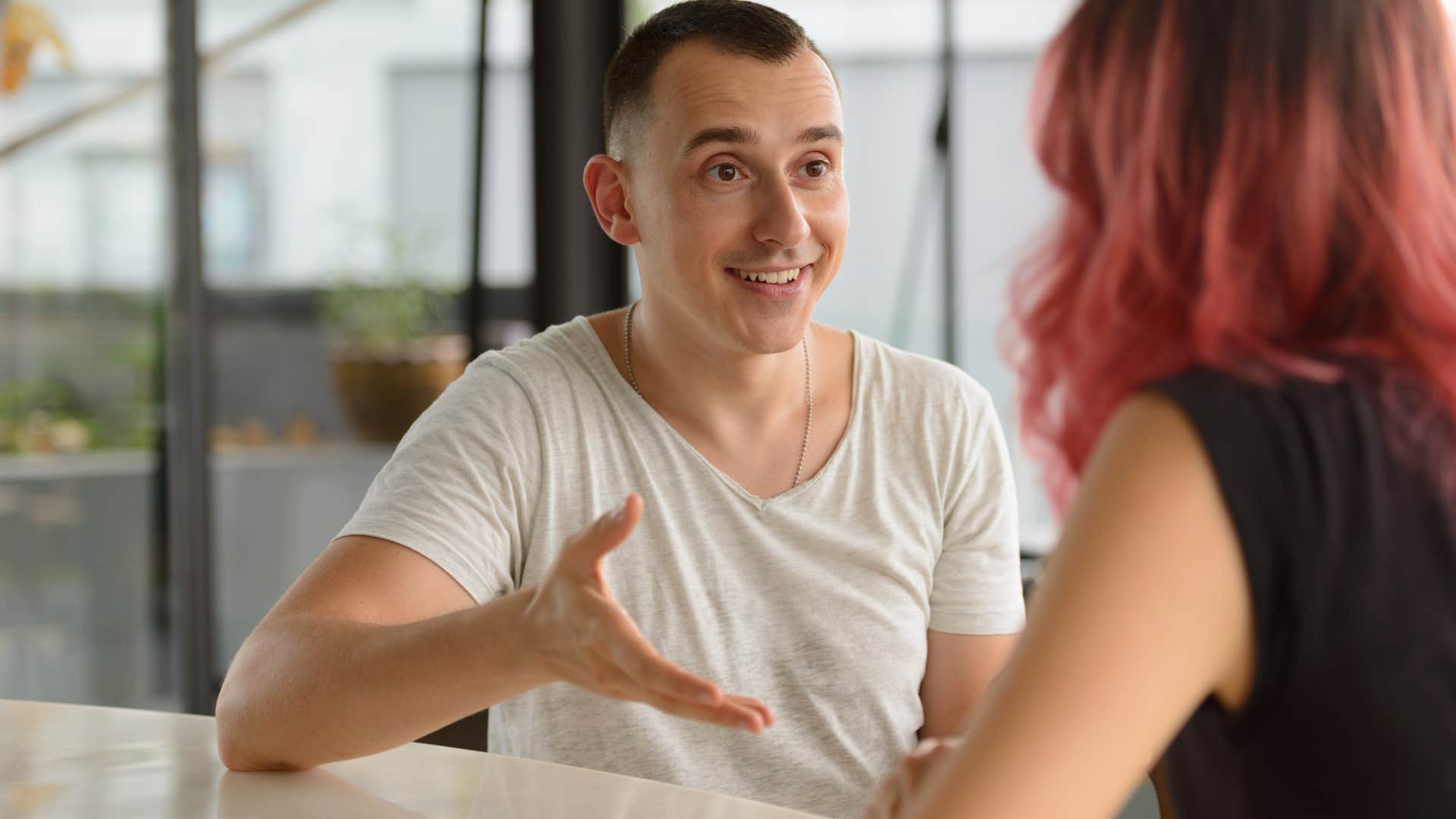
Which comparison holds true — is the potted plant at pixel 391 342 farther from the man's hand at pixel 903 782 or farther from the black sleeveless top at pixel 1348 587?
the black sleeveless top at pixel 1348 587

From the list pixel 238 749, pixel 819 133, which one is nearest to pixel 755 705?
pixel 238 749

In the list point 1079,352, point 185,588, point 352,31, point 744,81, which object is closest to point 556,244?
point 352,31

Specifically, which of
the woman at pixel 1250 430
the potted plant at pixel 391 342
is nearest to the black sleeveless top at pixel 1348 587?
the woman at pixel 1250 430

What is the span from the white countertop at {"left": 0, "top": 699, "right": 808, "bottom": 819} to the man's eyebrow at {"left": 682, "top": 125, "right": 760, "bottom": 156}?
2.56ft

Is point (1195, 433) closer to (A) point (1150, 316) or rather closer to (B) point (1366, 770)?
(A) point (1150, 316)

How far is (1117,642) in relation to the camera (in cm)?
76

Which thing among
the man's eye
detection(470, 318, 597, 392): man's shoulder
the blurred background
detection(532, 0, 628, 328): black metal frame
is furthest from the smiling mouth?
detection(532, 0, 628, 328): black metal frame

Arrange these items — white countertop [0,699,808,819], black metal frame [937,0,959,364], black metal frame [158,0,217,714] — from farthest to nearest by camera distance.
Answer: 1. black metal frame [158,0,217,714]
2. black metal frame [937,0,959,364]
3. white countertop [0,699,808,819]

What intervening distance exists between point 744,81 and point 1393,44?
1.02 m

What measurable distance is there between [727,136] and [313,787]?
2.92 feet

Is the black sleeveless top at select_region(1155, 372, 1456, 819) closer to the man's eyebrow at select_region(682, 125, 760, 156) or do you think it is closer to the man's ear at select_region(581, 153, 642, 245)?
the man's eyebrow at select_region(682, 125, 760, 156)

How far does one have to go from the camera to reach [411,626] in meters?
1.29

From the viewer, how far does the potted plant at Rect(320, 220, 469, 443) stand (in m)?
4.02

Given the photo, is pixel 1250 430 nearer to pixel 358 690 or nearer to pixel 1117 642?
pixel 1117 642
